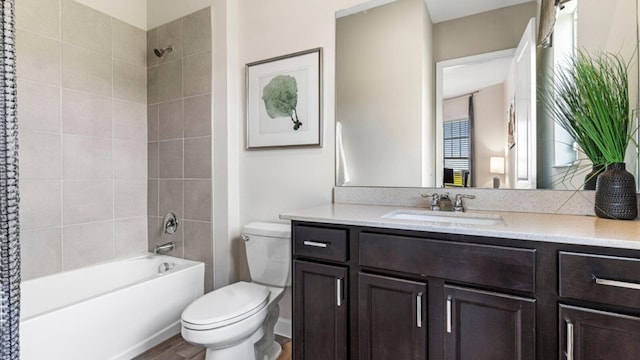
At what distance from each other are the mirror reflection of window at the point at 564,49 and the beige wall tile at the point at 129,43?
284 cm

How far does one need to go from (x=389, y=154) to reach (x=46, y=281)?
2283 millimetres

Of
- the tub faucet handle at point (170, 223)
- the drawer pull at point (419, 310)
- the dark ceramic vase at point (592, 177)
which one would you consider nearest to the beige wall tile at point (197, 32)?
the tub faucet handle at point (170, 223)

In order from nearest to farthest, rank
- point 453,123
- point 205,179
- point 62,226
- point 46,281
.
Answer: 1. point 453,123
2. point 46,281
3. point 62,226
4. point 205,179

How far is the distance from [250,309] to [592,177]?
Result: 1650 millimetres

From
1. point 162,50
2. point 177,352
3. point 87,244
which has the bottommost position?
point 177,352

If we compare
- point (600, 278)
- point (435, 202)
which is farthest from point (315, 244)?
point (600, 278)

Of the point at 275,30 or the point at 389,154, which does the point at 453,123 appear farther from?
the point at 275,30

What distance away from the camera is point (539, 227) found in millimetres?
1016

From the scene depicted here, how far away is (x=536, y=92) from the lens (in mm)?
1399

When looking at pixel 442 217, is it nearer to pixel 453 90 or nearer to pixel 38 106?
pixel 453 90

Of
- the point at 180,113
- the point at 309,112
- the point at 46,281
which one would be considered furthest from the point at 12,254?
the point at 180,113

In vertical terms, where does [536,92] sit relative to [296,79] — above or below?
below

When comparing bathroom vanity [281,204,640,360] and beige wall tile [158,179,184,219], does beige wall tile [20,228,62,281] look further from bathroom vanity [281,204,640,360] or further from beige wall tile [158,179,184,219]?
bathroom vanity [281,204,640,360]

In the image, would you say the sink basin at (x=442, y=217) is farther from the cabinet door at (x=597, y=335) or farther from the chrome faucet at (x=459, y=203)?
the cabinet door at (x=597, y=335)
